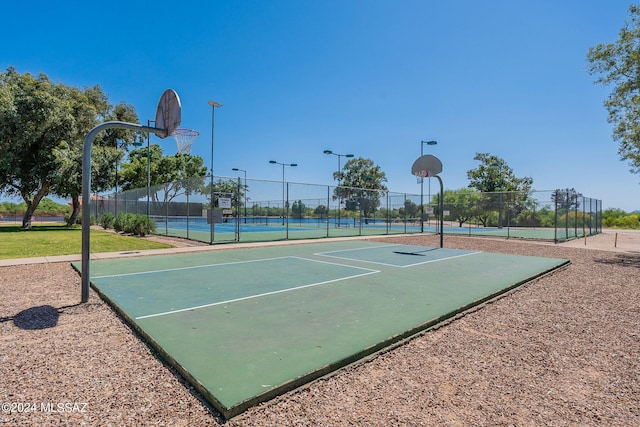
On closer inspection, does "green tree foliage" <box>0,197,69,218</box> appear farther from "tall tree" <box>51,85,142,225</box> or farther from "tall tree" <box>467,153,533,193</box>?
"tall tree" <box>467,153,533,193</box>

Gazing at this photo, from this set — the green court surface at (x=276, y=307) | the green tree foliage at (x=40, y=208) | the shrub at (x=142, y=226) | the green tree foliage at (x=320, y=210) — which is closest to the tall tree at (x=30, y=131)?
the shrub at (x=142, y=226)

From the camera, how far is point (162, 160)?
4275 centimetres

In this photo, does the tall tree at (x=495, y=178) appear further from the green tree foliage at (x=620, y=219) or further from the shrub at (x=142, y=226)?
the shrub at (x=142, y=226)

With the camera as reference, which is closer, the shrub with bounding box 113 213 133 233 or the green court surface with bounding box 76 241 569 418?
the green court surface with bounding box 76 241 569 418

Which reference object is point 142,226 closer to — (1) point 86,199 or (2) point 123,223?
(2) point 123,223

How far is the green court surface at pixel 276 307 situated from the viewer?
9.56 ft

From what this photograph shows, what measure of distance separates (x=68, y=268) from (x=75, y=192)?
64.4 feet

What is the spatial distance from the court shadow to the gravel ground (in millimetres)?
18

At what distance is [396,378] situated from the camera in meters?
2.92

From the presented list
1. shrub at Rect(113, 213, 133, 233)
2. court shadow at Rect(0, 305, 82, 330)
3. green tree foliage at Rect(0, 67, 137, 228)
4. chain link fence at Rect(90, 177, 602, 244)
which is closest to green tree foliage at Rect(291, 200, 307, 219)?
chain link fence at Rect(90, 177, 602, 244)

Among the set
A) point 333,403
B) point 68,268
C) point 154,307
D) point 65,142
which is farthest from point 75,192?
point 333,403

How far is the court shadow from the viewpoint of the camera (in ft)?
13.7

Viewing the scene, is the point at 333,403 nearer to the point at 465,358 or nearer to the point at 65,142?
the point at 465,358

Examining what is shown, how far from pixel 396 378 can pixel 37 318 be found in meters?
4.67
